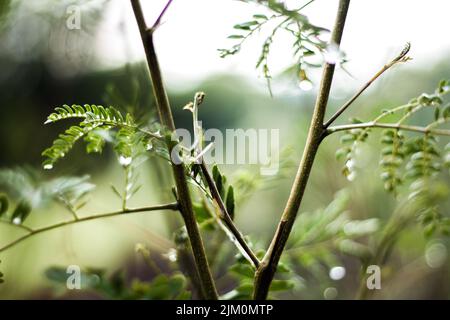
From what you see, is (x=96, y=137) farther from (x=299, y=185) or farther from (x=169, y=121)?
(x=299, y=185)

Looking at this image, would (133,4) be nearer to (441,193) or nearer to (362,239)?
(441,193)

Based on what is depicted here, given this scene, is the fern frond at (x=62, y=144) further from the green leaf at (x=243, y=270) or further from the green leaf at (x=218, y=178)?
the green leaf at (x=243, y=270)

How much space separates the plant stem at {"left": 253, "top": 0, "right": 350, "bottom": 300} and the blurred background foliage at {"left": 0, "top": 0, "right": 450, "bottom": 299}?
86 mm

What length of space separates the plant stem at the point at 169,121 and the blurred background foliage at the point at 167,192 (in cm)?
10

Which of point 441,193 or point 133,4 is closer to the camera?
point 133,4

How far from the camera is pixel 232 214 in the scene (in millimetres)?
410

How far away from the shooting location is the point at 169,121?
0.37m

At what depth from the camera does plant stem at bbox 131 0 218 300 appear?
360mm

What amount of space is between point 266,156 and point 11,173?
33 centimetres

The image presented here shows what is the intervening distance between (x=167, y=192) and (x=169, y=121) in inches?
9.6

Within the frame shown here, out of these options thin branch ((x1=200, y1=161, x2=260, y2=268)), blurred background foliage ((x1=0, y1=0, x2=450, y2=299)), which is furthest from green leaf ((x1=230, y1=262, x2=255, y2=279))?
thin branch ((x1=200, y1=161, x2=260, y2=268))

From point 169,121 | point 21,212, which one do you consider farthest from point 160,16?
point 21,212
